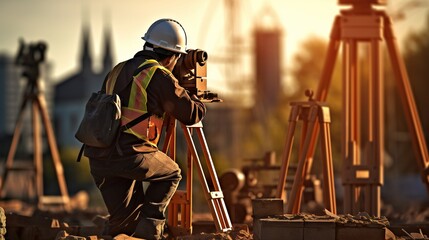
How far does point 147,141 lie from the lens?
13008 millimetres

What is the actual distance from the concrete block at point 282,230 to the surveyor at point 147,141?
1.41 m

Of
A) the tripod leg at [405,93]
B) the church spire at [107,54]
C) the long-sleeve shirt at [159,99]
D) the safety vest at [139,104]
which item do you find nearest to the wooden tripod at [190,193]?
the long-sleeve shirt at [159,99]

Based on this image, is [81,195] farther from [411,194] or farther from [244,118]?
[244,118]

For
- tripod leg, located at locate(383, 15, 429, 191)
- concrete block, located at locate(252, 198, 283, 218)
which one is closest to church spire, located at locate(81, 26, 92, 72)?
tripod leg, located at locate(383, 15, 429, 191)

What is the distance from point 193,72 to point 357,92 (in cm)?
343

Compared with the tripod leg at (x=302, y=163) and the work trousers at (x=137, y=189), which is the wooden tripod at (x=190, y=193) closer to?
the work trousers at (x=137, y=189)

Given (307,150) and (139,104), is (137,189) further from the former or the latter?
(307,150)

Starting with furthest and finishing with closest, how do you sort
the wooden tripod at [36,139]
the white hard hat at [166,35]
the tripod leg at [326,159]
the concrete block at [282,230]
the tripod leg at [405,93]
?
the wooden tripod at [36,139]
the tripod leg at [405,93]
the tripod leg at [326,159]
the white hard hat at [166,35]
the concrete block at [282,230]

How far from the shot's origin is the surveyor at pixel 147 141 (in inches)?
507

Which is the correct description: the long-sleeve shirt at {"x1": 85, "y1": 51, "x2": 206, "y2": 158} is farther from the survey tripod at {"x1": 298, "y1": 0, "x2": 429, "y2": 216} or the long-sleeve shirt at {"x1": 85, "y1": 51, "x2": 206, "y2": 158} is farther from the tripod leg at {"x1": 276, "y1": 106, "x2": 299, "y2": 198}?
the survey tripod at {"x1": 298, "y1": 0, "x2": 429, "y2": 216}

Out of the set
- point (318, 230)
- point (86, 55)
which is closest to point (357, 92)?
point (318, 230)

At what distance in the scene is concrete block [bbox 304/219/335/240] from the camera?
12008mm

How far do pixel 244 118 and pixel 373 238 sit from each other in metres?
69.6

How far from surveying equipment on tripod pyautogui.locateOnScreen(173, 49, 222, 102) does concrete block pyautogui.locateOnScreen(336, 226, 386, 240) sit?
2225mm
